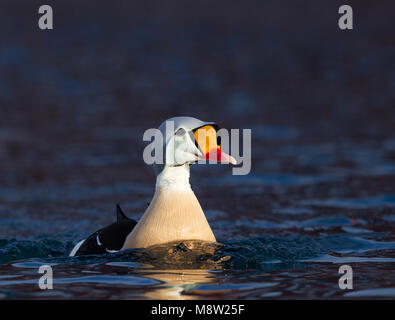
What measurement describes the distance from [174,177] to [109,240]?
892 millimetres

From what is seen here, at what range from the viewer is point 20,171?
1216 centimetres

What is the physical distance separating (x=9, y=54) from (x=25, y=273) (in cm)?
1395

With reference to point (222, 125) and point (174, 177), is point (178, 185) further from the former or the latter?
point (222, 125)

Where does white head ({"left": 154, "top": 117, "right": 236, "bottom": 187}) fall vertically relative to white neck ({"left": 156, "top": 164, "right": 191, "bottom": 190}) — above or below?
above

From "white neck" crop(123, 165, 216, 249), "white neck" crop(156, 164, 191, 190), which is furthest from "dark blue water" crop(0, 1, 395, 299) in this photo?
"white neck" crop(156, 164, 191, 190)

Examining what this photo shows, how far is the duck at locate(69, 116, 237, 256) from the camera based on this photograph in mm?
6188

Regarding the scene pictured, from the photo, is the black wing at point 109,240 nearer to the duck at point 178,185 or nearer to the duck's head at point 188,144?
the duck at point 178,185

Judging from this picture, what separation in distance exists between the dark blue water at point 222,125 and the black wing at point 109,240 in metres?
0.14

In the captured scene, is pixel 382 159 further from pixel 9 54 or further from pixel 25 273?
pixel 9 54

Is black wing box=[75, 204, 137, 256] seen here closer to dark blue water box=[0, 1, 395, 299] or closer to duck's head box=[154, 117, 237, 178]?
dark blue water box=[0, 1, 395, 299]

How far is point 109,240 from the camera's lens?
6.75 m

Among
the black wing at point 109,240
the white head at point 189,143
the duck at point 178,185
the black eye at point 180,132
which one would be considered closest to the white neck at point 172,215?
the duck at point 178,185

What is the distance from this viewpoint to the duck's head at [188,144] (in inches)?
243
